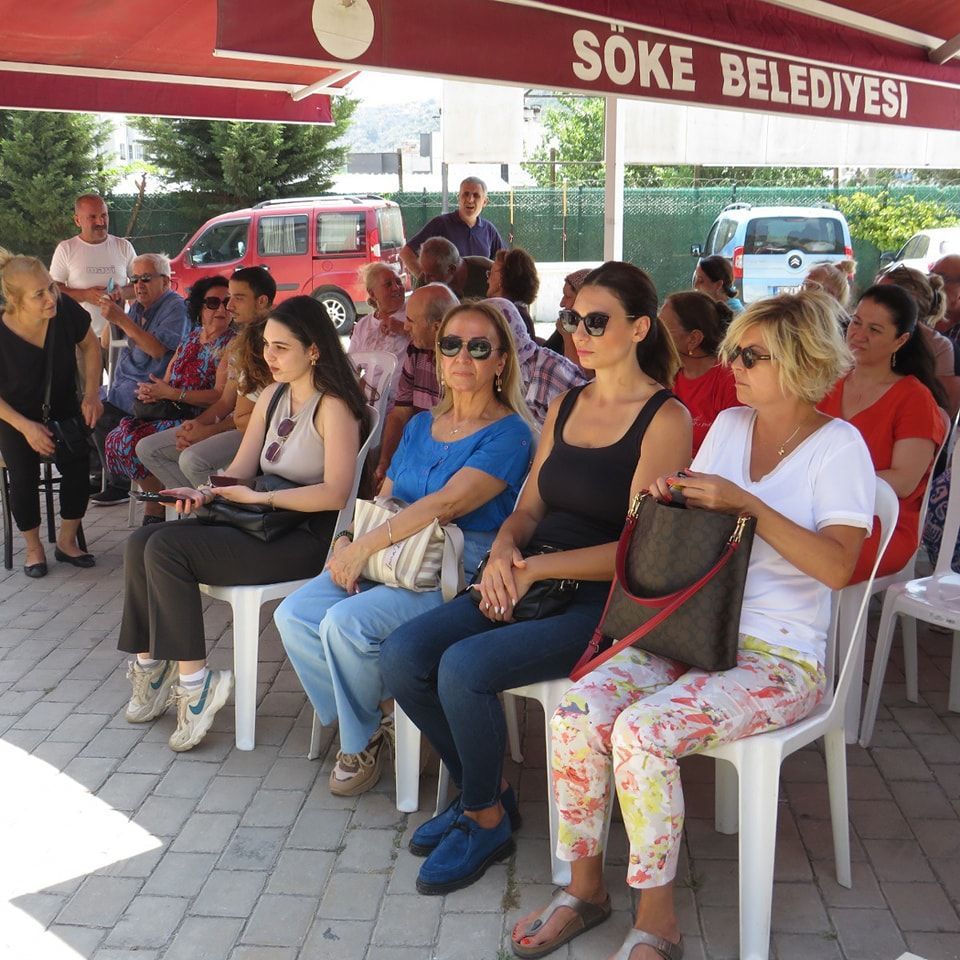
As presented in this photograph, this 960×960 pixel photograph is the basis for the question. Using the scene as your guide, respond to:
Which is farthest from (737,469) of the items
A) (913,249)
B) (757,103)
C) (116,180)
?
(116,180)

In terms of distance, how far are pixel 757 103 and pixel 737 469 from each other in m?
3.28

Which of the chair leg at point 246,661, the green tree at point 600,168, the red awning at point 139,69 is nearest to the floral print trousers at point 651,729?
the chair leg at point 246,661

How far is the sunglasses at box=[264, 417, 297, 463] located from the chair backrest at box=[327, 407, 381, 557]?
25 centimetres

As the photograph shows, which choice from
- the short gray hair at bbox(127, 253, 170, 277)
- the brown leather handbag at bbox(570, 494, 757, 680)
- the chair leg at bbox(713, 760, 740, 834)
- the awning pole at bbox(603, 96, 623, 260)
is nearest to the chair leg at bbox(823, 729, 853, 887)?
the chair leg at bbox(713, 760, 740, 834)

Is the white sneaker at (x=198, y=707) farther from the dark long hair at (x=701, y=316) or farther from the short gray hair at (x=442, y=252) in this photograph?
the short gray hair at (x=442, y=252)

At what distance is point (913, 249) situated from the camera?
1598cm

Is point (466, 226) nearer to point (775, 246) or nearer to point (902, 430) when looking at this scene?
point (902, 430)

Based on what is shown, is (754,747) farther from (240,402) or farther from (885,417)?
(240,402)

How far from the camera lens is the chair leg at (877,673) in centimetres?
342

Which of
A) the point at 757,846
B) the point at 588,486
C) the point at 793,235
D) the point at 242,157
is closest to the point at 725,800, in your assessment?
the point at 757,846

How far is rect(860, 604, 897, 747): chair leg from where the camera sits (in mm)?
3420

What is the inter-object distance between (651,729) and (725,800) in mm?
776

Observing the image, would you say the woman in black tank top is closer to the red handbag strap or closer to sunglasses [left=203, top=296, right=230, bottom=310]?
the red handbag strap

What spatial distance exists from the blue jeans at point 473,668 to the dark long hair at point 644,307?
63cm
